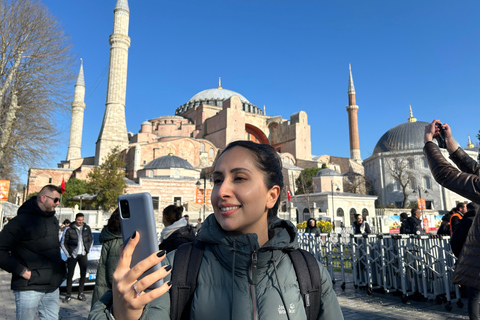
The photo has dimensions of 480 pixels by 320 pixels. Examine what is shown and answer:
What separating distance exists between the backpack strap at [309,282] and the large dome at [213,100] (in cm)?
5377

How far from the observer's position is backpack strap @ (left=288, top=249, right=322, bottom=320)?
53.4 inches

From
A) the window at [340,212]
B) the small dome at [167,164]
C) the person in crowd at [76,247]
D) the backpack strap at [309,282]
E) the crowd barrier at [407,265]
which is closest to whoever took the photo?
the backpack strap at [309,282]

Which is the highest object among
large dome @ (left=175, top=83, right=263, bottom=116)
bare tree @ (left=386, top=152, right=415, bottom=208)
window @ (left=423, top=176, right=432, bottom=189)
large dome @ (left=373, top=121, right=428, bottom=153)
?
large dome @ (left=175, top=83, right=263, bottom=116)

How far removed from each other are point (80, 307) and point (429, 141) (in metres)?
6.05

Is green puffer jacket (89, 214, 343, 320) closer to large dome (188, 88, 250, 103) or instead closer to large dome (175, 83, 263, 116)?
large dome (175, 83, 263, 116)

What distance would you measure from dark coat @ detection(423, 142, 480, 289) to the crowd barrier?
3.79 meters

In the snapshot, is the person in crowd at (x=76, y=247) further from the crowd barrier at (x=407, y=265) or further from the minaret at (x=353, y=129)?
the minaret at (x=353, y=129)

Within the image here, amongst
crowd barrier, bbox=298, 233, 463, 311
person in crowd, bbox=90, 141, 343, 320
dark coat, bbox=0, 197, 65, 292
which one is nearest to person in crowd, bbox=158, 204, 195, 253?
dark coat, bbox=0, 197, 65, 292

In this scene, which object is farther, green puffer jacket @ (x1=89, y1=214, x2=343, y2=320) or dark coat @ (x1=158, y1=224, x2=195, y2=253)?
dark coat @ (x1=158, y1=224, x2=195, y2=253)

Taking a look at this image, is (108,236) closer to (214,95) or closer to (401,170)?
(401,170)

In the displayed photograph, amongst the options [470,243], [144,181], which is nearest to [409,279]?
[470,243]

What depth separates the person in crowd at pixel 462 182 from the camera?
81.7 inches

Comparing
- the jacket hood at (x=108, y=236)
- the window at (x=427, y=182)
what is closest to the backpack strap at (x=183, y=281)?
the jacket hood at (x=108, y=236)

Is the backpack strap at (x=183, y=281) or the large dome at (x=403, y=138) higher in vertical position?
the large dome at (x=403, y=138)
